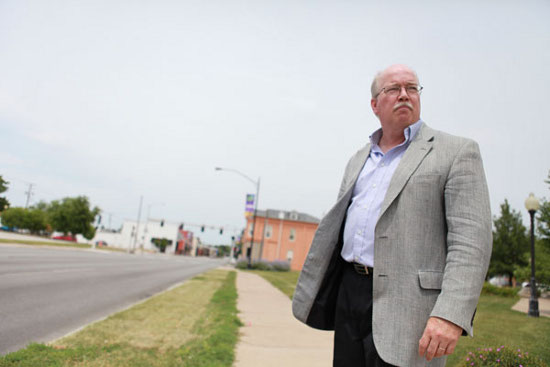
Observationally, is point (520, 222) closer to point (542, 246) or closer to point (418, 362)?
point (542, 246)

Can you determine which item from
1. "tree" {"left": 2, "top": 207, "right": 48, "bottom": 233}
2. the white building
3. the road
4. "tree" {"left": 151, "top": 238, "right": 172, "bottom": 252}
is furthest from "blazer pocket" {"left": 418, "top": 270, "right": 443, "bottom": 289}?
the white building

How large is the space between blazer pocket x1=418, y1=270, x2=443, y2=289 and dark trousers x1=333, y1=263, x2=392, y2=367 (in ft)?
0.99

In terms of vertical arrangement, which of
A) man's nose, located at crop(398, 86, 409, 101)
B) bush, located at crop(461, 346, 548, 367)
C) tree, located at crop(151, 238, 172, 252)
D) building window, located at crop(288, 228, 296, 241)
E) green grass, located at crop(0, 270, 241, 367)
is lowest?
tree, located at crop(151, 238, 172, 252)

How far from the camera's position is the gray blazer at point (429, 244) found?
1.77 metres

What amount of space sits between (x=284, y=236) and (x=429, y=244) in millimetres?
62742

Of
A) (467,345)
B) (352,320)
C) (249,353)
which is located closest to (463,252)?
(352,320)

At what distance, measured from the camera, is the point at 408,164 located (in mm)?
2084

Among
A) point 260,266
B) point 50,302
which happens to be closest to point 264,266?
point 260,266

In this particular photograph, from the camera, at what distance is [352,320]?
2.14 m

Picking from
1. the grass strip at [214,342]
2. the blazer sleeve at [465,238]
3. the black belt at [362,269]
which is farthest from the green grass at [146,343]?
the blazer sleeve at [465,238]

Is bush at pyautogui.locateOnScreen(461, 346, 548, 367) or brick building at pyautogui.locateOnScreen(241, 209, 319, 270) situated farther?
brick building at pyautogui.locateOnScreen(241, 209, 319, 270)

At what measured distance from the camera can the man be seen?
1.78 metres

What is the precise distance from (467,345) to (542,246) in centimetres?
766

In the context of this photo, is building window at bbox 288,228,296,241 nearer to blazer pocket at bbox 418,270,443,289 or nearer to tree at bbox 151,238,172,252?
tree at bbox 151,238,172,252
